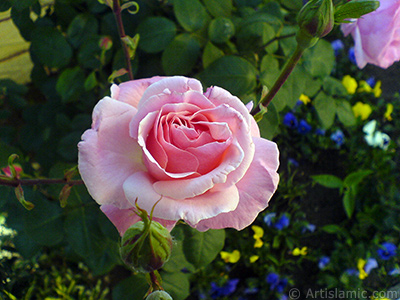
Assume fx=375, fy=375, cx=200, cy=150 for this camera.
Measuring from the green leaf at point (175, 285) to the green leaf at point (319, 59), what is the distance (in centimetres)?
56

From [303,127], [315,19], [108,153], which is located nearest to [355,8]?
[315,19]

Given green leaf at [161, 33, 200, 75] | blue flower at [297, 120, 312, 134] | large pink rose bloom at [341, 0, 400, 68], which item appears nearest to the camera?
large pink rose bloom at [341, 0, 400, 68]

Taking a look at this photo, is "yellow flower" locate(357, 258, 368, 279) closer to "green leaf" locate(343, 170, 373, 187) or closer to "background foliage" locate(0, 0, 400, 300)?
"background foliage" locate(0, 0, 400, 300)

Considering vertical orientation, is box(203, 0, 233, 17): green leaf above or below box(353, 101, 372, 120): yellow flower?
above

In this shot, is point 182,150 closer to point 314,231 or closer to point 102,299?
point 102,299

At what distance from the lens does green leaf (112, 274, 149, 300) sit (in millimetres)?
783

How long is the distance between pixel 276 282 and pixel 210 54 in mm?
938

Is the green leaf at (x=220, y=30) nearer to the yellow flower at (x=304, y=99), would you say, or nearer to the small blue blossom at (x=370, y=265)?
the yellow flower at (x=304, y=99)

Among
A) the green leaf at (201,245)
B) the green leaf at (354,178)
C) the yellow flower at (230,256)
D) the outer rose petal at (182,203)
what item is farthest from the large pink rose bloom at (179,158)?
the green leaf at (354,178)

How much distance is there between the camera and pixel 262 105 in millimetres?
500

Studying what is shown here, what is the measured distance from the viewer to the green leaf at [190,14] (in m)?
0.81

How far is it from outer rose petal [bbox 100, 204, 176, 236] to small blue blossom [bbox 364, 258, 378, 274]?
4.03 ft

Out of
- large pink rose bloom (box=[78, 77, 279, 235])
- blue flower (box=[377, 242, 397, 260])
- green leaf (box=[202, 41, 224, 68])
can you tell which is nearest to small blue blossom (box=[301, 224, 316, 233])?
blue flower (box=[377, 242, 397, 260])

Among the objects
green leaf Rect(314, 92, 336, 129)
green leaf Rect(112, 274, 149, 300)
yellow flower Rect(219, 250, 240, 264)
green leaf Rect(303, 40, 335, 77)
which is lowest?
yellow flower Rect(219, 250, 240, 264)
